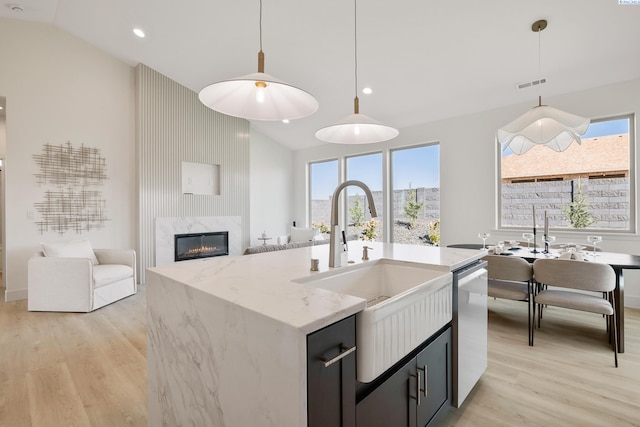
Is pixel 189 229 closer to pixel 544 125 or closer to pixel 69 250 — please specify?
pixel 69 250

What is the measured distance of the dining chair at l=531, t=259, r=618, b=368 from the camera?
2.50 m

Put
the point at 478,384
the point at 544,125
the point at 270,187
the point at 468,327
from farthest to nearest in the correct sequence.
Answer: the point at 270,187 → the point at 544,125 → the point at 478,384 → the point at 468,327

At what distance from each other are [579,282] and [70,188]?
629cm

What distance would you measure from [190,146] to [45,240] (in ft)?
8.41

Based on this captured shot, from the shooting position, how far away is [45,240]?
A: 4.39 metres

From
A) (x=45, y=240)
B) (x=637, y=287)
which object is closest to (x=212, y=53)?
(x=45, y=240)

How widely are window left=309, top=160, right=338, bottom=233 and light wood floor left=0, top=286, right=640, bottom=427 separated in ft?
14.4

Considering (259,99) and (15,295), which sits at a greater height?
(259,99)

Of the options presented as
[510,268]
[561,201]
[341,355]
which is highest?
[561,201]

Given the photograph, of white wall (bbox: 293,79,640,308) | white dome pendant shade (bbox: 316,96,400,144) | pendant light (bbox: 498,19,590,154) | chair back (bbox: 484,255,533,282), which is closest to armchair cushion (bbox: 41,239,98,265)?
white dome pendant shade (bbox: 316,96,400,144)

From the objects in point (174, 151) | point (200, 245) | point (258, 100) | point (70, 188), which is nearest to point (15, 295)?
point (70, 188)

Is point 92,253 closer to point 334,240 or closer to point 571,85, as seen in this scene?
point 334,240

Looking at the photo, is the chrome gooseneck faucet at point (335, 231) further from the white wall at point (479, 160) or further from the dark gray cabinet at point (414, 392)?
the white wall at point (479, 160)

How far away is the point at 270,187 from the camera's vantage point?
24.0ft
